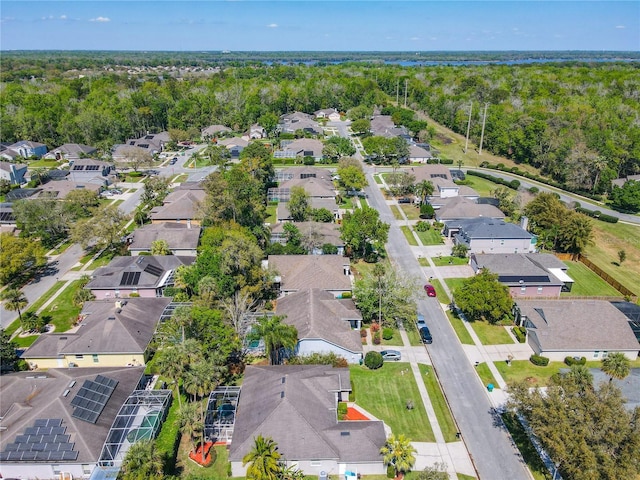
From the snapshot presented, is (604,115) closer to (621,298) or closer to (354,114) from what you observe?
(354,114)

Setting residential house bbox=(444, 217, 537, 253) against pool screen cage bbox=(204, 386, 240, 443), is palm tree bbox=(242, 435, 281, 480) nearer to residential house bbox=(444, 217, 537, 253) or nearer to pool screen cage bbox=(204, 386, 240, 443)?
pool screen cage bbox=(204, 386, 240, 443)

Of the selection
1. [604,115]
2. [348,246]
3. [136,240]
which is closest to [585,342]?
[348,246]

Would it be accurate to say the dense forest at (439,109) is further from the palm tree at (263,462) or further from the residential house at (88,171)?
the palm tree at (263,462)

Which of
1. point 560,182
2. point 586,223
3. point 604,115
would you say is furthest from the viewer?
point 604,115

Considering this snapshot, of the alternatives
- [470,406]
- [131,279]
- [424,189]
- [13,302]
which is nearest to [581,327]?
[470,406]

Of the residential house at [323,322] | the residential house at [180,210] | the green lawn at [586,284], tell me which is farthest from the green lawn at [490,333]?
the residential house at [180,210]
